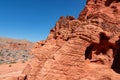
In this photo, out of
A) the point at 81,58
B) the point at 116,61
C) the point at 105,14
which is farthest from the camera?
the point at 105,14

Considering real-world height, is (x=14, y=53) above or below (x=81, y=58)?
above

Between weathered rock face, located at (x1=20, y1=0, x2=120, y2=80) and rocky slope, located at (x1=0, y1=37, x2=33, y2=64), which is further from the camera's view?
rocky slope, located at (x1=0, y1=37, x2=33, y2=64)

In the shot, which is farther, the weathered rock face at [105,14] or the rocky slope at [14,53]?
the rocky slope at [14,53]

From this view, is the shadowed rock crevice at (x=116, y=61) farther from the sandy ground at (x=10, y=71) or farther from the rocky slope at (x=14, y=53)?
the rocky slope at (x=14, y=53)

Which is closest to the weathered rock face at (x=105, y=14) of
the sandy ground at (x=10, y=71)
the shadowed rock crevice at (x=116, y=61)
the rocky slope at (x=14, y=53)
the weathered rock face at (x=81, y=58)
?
the weathered rock face at (x=81, y=58)

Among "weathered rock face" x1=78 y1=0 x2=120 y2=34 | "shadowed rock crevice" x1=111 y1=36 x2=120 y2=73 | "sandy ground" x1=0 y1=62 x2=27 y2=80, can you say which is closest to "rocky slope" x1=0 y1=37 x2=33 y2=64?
"sandy ground" x1=0 y1=62 x2=27 y2=80

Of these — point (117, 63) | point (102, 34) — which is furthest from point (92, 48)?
point (117, 63)

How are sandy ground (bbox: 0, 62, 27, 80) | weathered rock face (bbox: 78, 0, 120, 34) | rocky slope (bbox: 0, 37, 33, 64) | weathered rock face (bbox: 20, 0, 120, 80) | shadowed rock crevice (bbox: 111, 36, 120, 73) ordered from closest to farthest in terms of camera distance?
weathered rock face (bbox: 20, 0, 120, 80) → weathered rock face (bbox: 78, 0, 120, 34) → shadowed rock crevice (bbox: 111, 36, 120, 73) → sandy ground (bbox: 0, 62, 27, 80) → rocky slope (bbox: 0, 37, 33, 64)

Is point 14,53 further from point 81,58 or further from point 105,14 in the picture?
point 81,58

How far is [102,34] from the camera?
1548cm

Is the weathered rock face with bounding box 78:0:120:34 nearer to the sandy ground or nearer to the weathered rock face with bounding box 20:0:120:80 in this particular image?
the weathered rock face with bounding box 20:0:120:80

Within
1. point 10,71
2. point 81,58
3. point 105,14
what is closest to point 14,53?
point 10,71

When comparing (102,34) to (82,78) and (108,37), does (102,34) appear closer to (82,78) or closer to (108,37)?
(108,37)

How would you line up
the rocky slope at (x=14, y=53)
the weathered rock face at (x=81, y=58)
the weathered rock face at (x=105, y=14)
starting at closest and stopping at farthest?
the weathered rock face at (x=81, y=58), the weathered rock face at (x=105, y=14), the rocky slope at (x=14, y=53)
